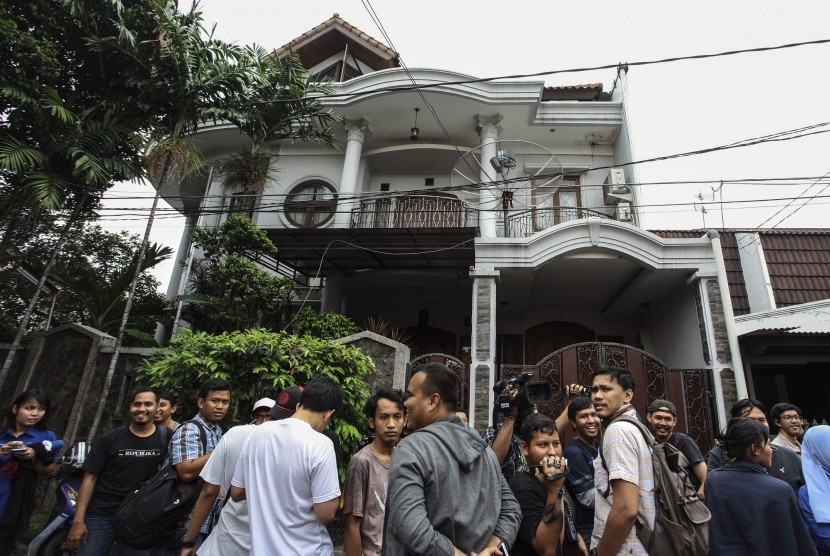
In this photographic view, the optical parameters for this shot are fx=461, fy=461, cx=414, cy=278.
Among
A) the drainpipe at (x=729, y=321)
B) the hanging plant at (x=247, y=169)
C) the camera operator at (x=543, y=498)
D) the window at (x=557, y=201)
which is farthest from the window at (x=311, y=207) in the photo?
the camera operator at (x=543, y=498)

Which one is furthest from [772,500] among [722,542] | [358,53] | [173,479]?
[358,53]

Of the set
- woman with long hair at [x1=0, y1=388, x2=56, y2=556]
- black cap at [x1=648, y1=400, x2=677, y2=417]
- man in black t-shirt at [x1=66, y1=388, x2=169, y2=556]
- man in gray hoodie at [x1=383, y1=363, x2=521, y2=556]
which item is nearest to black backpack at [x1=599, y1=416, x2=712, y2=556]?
man in gray hoodie at [x1=383, y1=363, x2=521, y2=556]

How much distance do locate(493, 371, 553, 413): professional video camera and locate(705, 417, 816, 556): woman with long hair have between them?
41.5 inches

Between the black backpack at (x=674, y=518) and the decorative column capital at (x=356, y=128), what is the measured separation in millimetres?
10975

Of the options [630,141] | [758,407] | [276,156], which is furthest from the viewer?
[276,156]

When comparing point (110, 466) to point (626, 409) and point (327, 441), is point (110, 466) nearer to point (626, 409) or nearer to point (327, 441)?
point (327, 441)

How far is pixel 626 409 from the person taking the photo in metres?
2.58

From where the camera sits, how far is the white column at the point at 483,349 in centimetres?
793

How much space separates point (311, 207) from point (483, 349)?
20.3ft

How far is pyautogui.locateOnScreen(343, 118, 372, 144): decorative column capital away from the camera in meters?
12.0

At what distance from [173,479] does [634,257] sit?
322 inches

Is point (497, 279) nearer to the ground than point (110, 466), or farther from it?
farther from it

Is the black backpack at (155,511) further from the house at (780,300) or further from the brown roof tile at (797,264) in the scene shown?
the brown roof tile at (797,264)

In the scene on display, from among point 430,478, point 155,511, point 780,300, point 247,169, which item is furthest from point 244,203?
point 780,300
